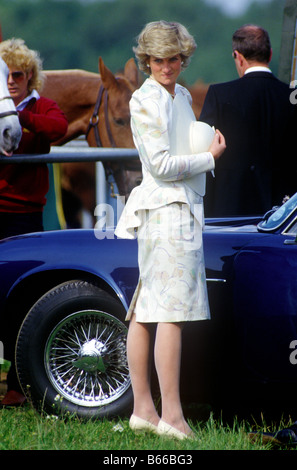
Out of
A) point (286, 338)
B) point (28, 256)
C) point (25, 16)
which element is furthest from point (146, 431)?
point (25, 16)

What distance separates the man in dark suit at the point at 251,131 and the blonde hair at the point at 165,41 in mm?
1866

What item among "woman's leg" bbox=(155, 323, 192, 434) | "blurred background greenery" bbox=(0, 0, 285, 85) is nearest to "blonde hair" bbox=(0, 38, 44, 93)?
"woman's leg" bbox=(155, 323, 192, 434)

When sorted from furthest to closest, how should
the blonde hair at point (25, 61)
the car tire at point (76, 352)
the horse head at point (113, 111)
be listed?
the horse head at point (113, 111), the blonde hair at point (25, 61), the car tire at point (76, 352)

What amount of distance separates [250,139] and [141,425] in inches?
97.2

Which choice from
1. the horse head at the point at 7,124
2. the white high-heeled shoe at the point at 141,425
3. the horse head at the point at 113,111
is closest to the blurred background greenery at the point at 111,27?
the horse head at the point at 113,111

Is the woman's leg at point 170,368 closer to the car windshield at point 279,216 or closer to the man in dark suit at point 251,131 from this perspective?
the car windshield at point 279,216

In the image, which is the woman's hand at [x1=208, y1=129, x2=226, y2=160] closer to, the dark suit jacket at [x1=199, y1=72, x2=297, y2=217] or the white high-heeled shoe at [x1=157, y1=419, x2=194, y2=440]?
the white high-heeled shoe at [x1=157, y1=419, x2=194, y2=440]

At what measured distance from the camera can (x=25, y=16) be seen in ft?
33.9

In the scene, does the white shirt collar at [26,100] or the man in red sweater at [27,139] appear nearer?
the man in red sweater at [27,139]

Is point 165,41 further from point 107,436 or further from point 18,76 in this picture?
point 18,76

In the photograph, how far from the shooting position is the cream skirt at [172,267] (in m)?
4.08

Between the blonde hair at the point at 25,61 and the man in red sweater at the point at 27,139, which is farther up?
the blonde hair at the point at 25,61

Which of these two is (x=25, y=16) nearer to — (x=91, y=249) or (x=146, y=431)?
(x=91, y=249)
